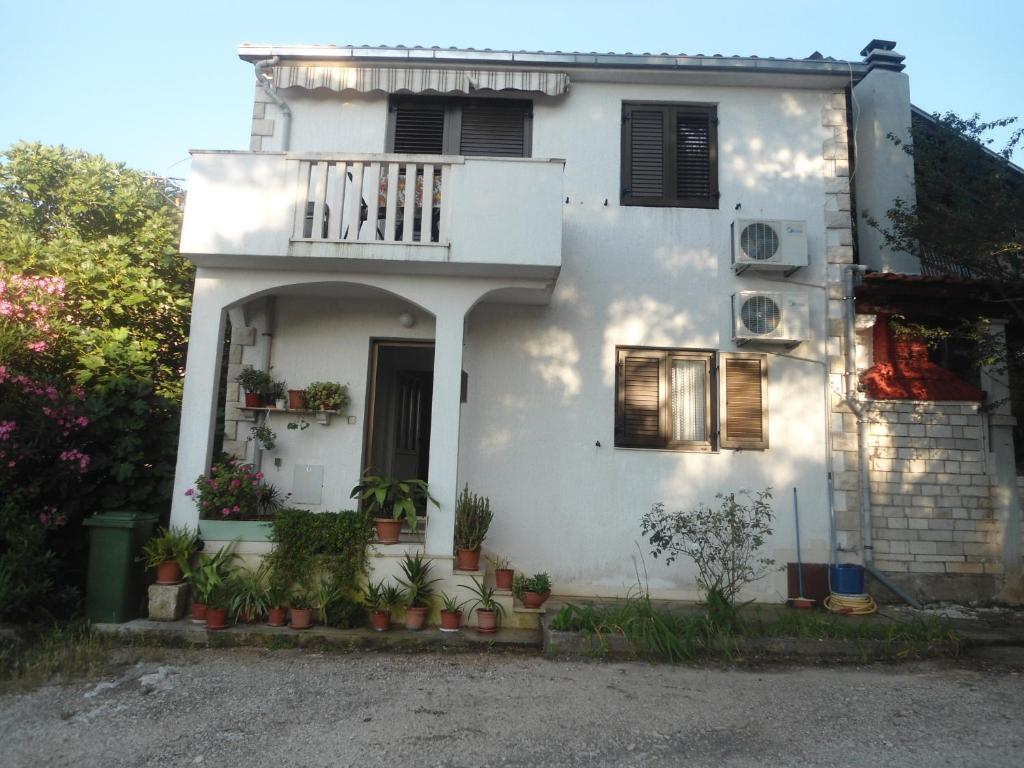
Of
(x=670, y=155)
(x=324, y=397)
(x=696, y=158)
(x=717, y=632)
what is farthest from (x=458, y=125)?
(x=717, y=632)

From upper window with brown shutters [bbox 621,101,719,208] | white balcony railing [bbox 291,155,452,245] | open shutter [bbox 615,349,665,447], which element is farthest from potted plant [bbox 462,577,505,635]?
upper window with brown shutters [bbox 621,101,719,208]

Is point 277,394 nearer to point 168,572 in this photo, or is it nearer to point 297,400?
point 297,400

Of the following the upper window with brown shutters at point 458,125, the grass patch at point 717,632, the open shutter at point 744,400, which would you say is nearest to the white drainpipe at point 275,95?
the upper window with brown shutters at point 458,125

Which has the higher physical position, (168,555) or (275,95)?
(275,95)

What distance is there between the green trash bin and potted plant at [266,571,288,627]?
1.13 m

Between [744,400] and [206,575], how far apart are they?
18.2 ft

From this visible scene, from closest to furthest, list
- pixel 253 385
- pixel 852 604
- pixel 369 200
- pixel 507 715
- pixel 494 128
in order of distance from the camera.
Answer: pixel 507 715, pixel 852 604, pixel 369 200, pixel 253 385, pixel 494 128

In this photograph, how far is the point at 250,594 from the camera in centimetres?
608

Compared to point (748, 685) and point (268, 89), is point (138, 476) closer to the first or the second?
point (268, 89)

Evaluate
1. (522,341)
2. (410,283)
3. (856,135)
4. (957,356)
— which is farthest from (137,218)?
(957,356)

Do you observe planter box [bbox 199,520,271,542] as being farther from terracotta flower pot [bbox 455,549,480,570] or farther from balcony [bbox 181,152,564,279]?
balcony [bbox 181,152,564,279]

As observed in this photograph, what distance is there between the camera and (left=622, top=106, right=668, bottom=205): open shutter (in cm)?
786

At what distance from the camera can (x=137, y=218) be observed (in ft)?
33.3

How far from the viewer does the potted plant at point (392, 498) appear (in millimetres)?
6301
